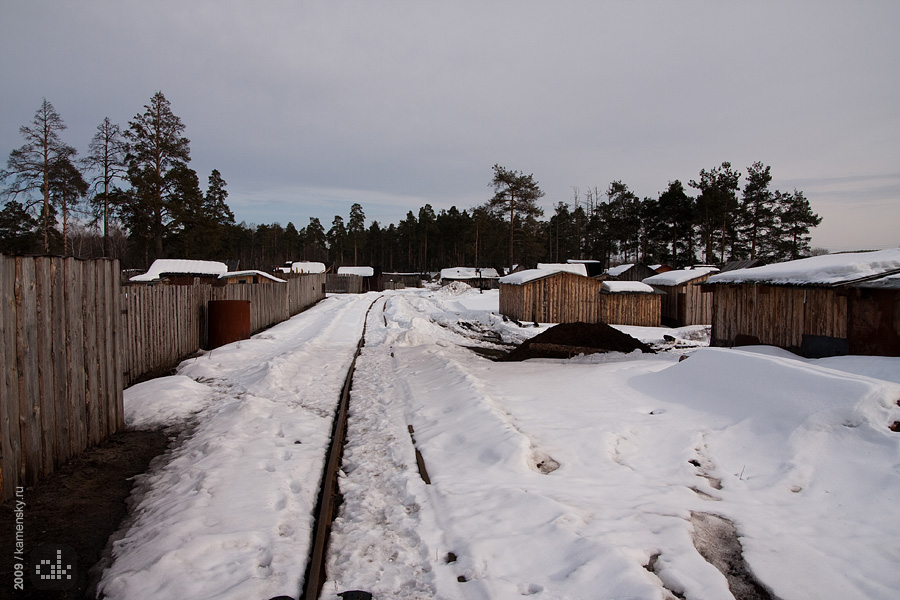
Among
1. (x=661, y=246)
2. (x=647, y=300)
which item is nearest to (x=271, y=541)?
(x=647, y=300)

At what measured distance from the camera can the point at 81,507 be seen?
172 inches

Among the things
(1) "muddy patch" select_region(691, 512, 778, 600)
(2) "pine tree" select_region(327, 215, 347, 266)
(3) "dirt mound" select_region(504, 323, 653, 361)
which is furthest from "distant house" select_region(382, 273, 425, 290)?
(1) "muddy patch" select_region(691, 512, 778, 600)

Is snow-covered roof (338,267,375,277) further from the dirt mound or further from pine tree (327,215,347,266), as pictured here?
the dirt mound

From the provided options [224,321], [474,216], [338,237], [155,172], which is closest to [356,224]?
[338,237]

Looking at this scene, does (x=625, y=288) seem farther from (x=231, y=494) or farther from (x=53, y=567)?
(x=53, y=567)

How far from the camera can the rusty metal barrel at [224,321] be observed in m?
13.7

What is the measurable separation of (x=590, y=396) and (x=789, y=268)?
28.6 ft

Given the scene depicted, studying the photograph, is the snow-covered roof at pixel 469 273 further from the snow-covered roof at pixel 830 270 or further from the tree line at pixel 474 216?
the snow-covered roof at pixel 830 270

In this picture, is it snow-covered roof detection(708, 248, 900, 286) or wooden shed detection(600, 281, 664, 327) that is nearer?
snow-covered roof detection(708, 248, 900, 286)

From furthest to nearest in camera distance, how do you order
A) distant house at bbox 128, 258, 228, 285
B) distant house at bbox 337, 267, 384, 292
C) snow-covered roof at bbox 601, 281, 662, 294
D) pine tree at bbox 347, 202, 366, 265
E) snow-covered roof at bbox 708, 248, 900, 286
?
pine tree at bbox 347, 202, 366, 265 → distant house at bbox 337, 267, 384, 292 → distant house at bbox 128, 258, 228, 285 → snow-covered roof at bbox 601, 281, 662, 294 → snow-covered roof at bbox 708, 248, 900, 286

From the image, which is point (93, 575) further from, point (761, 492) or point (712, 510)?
point (761, 492)

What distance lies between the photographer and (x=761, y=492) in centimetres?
445

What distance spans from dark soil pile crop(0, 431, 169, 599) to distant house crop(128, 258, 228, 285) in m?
33.7

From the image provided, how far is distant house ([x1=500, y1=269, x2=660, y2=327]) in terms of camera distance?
25266 mm
